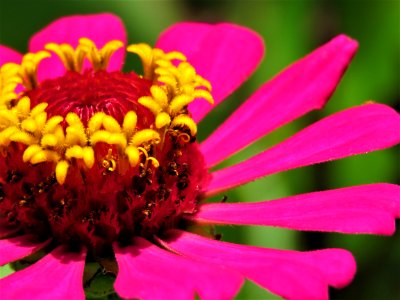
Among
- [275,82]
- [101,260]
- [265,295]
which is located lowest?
[265,295]

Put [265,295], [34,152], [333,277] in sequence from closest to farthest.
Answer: [333,277]
[34,152]
[265,295]

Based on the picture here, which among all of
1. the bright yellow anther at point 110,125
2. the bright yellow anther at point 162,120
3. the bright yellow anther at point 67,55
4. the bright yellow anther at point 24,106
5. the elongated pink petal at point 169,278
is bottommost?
the elongated pink petal at point 169,278

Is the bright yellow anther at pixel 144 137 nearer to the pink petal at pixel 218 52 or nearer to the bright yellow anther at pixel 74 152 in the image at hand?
the bright yellow anther at pixel 74 152

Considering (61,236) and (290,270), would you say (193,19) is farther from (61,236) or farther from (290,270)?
(290,270)

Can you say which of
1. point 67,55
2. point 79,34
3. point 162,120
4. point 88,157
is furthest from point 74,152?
point 79,34

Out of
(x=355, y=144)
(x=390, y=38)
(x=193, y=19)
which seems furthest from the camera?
(x=193, y=19)

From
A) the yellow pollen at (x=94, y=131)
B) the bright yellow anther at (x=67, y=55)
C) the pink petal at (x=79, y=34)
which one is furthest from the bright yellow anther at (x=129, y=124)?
the pink petal at (x=79, y=34)

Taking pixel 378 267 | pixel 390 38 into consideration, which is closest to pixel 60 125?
pixel 378 267

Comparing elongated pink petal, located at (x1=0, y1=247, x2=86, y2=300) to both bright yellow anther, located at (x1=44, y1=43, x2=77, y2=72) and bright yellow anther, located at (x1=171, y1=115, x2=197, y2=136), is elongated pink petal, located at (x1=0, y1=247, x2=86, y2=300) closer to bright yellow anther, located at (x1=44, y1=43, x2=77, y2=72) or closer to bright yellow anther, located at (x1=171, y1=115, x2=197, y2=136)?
bright yellow anther, located at (x1=171, y1=115, x2=197, y2=136)
